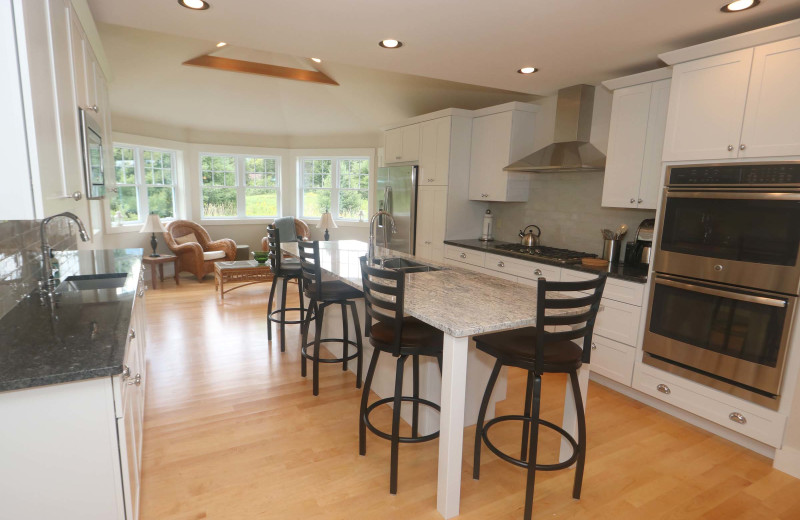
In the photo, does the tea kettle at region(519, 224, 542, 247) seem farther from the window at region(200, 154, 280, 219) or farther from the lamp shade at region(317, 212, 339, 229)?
the window at region(200, 154, 280, 219)

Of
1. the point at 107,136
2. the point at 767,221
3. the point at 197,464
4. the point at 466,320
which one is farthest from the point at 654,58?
the point at 107,136

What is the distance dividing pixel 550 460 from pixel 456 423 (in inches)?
35.9

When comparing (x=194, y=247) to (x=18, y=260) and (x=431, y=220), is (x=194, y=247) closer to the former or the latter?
(x=431, y=220)

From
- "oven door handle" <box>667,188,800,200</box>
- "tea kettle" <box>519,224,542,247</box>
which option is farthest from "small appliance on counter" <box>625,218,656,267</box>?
Answer: "tea kettle" <box>519,224,542,247</box>

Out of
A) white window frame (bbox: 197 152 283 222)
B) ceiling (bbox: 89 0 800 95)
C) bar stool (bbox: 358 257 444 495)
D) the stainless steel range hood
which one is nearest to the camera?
bar stool (bbox: 358 257 444 495)

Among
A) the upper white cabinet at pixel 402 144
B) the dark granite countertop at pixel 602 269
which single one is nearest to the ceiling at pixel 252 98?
the upper white cabinet at pixel 402 144

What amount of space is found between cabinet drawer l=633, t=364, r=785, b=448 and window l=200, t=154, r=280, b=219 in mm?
6472

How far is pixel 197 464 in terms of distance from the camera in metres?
2.17

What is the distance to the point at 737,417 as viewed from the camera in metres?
2.41

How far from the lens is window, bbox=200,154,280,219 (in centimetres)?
718

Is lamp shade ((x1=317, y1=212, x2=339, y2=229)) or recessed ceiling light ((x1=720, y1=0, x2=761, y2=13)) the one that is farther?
lamp shade ((x1=317, y1=212, x2=339, y2=229))

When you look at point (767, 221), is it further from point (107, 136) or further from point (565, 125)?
point (107, 136)

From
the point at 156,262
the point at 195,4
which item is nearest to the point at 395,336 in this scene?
the point at 195,4

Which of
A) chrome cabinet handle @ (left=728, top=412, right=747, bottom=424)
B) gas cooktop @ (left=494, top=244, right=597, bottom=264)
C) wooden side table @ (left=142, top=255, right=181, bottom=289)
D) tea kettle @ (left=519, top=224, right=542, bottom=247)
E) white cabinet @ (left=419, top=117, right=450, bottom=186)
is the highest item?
white cabinet @ (left=419, top=117, right=450, bottom=186)
